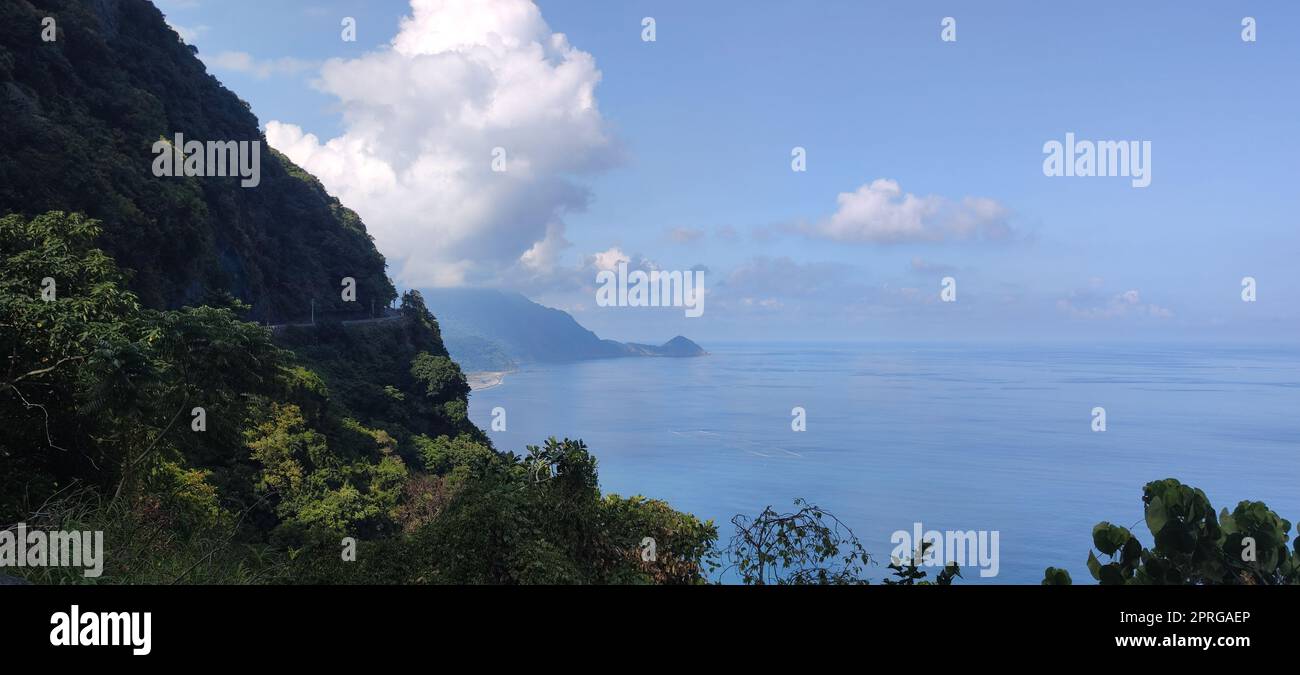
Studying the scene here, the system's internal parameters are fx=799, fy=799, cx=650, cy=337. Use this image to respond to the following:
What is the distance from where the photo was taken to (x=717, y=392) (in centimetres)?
12131

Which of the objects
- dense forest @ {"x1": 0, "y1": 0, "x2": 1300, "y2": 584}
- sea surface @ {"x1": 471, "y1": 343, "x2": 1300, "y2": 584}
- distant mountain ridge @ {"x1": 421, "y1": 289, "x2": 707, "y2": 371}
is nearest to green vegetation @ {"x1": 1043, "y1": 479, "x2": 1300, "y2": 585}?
dense forest @ {"x1": 0, "y1": 0, "x2": 1300, "y2": 584}

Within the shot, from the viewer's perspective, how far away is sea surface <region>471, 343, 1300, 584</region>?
59.4 meters

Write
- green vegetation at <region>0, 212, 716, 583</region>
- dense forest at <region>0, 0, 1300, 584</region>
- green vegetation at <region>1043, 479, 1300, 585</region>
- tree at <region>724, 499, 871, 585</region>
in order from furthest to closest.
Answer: green vegetation at <region>1043, 479, 1300, 585</region> → green vegetation at <region>0, 212, 716, 583</region> → dense forest at <region>0, 0, 1300, 584</region> → tree at <region>724, 499, 871, 585</region>

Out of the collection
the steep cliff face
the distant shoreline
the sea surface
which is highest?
the steep cliff face

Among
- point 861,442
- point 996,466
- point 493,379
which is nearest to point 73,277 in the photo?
point 996,466

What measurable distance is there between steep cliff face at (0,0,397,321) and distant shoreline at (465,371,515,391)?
250 ft

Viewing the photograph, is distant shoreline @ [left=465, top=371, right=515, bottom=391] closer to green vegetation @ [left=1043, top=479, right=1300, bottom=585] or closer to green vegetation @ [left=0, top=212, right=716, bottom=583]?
green vegetation @ [left=0, top=212, right=716, bottom=583]

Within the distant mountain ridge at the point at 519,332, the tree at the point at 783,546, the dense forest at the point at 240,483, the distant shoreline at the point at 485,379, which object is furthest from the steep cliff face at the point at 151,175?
the distant mountain ridge at the point at 519,332

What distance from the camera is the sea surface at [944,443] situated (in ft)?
195

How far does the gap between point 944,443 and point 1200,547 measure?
3185 inches

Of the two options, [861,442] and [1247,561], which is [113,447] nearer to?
[1247,561]

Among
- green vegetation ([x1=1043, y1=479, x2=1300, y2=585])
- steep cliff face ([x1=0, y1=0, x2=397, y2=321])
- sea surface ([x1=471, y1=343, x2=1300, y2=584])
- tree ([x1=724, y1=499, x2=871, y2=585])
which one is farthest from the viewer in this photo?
sea surface ([x1=471, y1=343, x2=1300, y2=584])

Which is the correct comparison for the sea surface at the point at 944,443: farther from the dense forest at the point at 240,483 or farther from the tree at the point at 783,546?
the tree at the point at 783,546
